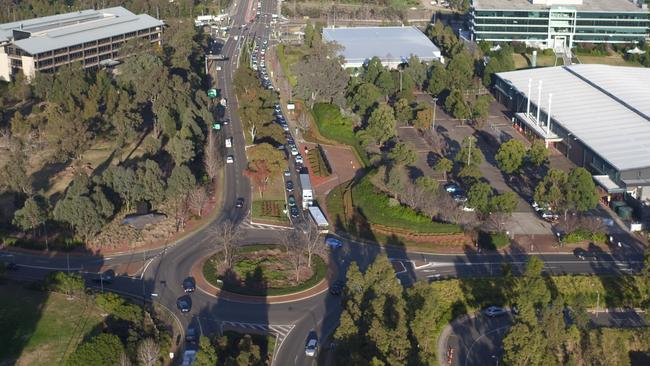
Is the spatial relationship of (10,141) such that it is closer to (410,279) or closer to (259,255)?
(259,255)

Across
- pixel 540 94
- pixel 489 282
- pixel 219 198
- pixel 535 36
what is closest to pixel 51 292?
pixel 219 198

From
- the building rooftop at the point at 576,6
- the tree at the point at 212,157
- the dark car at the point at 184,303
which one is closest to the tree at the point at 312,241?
the dark car at the point at 184,303

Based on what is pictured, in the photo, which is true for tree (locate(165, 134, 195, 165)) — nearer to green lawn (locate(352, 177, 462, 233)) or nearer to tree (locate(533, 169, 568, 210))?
green lawn (locate(352, 177, 462, 233))

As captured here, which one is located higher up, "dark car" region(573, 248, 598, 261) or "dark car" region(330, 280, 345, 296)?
"dark car" region(573, 248, 598, 261)

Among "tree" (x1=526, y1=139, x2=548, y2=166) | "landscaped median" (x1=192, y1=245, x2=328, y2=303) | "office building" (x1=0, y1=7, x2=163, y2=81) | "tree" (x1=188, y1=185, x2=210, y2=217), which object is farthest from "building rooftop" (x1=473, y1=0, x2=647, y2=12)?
"landscaped median" (x1=192, y1=245, x2=328, y2=303)

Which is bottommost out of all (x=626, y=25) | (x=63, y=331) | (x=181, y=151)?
(x=63, y=331)

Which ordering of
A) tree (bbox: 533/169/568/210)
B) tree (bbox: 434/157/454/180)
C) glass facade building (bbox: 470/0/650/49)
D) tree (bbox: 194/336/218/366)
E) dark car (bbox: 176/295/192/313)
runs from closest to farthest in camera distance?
tree (bbox: 194/336/218/366) → dark car (bbox: 176/295/192/313) → tree (bbox: 533/169/568/210) → tree (bbox: 434/157/454/180) → glass facade building (bbox: 470/0/650/49)

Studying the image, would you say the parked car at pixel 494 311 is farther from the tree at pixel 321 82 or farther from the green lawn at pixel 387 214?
the tree at pixel 321 82
